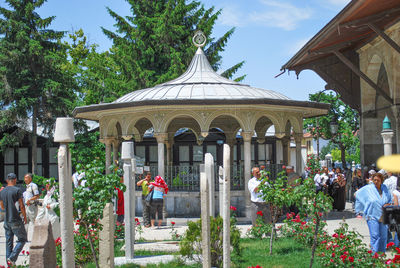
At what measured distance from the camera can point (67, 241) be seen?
20.9 feet

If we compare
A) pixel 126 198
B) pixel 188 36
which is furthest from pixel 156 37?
pixel 126 198

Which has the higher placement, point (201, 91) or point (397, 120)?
point (201, 91)

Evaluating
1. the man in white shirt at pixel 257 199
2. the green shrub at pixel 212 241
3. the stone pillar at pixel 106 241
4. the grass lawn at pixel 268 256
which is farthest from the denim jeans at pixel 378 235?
the stone pillar at pixel 106 241

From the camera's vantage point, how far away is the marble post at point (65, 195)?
6.25m

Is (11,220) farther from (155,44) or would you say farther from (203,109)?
(155,44)

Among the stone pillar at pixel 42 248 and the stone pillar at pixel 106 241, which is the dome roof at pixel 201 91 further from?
the stone pillar at pixel 42 248

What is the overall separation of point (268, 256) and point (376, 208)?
209cm

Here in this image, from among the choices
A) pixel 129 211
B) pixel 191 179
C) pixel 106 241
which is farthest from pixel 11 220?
pixel 191 179

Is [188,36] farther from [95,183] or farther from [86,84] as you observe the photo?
[95,183]

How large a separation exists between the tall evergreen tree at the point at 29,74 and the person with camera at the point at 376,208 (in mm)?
20676

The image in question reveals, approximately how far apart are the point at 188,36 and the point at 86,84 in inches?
275

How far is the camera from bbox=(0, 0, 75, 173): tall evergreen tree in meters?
26.9

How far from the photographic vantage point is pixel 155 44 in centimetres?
3266

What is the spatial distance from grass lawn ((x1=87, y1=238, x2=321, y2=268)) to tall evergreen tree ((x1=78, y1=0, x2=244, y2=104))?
65.1ft
